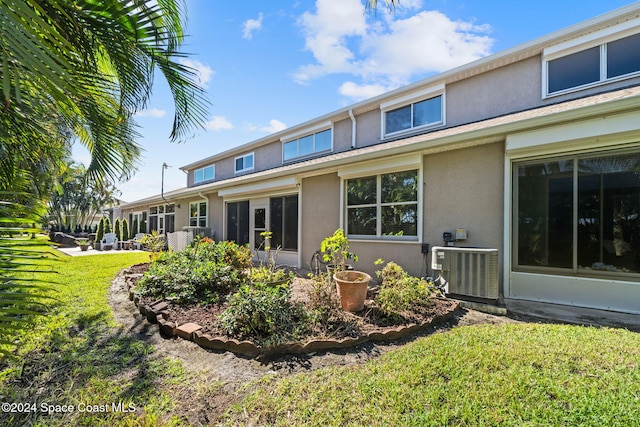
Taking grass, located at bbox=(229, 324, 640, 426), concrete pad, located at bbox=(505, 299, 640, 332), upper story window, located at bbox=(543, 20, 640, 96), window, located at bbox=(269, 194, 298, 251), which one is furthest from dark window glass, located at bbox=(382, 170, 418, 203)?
grass, located at bbox=(229, 324, 640, 426)

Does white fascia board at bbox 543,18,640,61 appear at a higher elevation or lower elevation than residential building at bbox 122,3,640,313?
higher

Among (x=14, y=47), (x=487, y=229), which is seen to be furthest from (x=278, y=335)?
(x=487, y=229)

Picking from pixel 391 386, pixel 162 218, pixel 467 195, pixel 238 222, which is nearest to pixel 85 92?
pixel 391 386

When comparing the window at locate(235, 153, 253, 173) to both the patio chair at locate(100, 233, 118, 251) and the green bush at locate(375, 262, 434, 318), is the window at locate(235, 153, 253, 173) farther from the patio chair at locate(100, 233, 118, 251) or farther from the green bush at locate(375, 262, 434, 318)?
the green bush at locate(375, 262, 434, 318)

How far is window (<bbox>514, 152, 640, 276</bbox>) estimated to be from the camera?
5.06 m

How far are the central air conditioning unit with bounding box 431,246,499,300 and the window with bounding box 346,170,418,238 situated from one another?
4.96 ft

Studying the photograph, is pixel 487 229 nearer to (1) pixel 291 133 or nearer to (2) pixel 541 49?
(2) pixel 541 49

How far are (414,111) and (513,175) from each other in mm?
4324

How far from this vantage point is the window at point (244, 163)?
15.4 meters

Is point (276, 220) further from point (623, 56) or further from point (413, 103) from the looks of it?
point (623, 56)

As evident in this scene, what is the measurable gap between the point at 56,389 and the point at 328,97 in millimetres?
11332

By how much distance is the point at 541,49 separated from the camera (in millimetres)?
7137

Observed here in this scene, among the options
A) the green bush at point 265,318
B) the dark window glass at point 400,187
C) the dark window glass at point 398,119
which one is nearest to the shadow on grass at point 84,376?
the green bush at point 265,318

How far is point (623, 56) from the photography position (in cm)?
631
